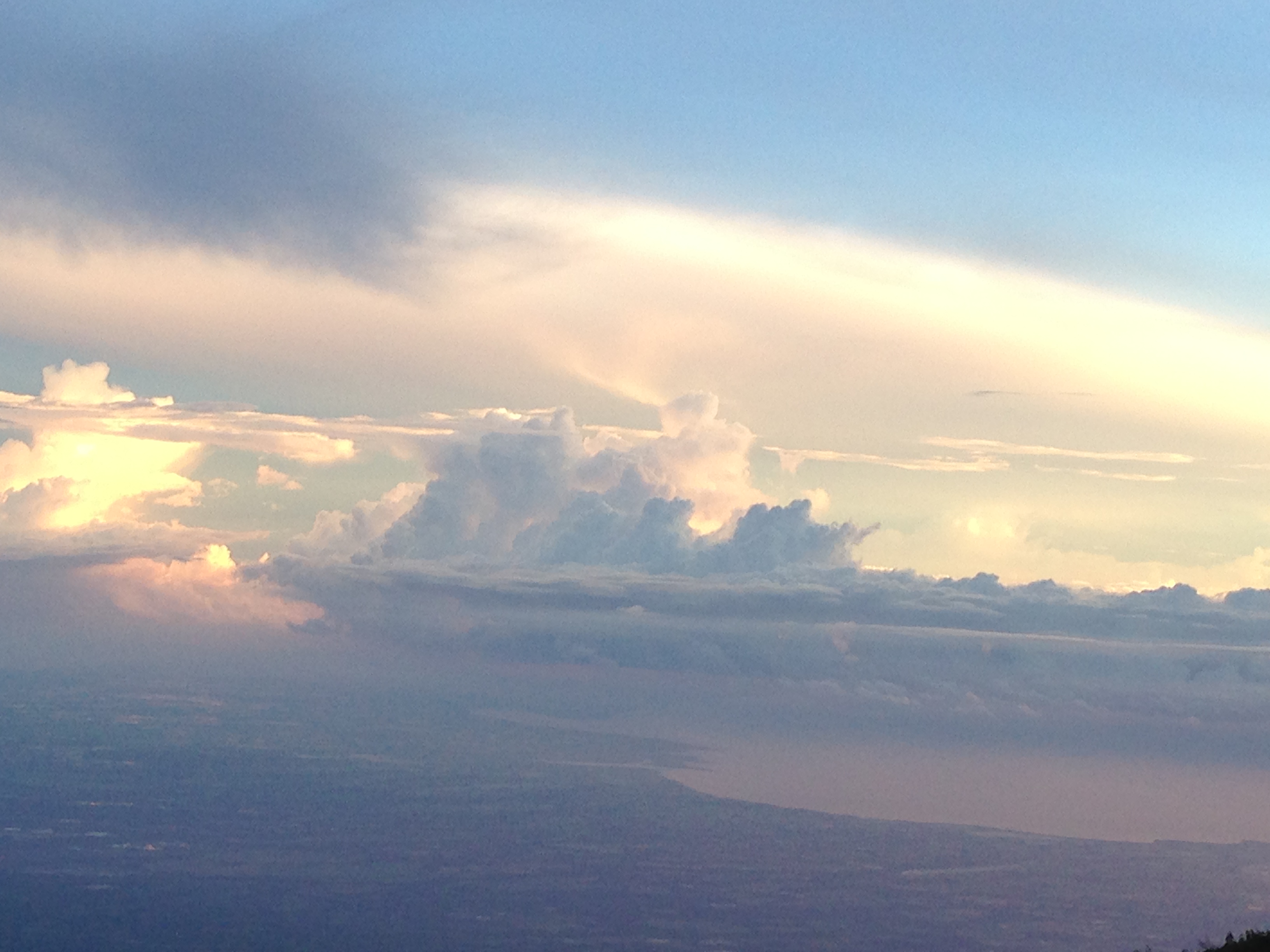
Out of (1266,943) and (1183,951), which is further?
(1183,951)
